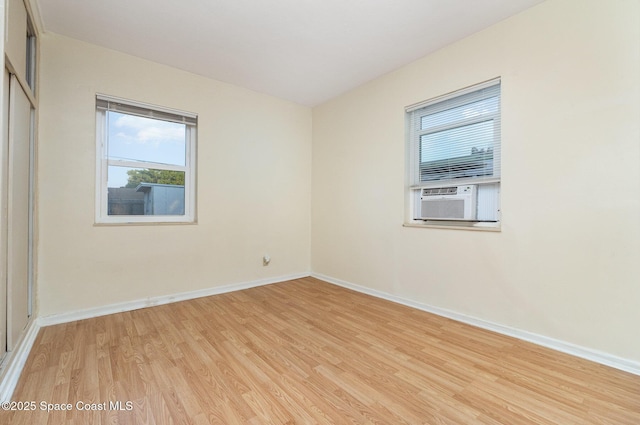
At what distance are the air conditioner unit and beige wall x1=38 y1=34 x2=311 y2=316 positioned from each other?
6.65ft

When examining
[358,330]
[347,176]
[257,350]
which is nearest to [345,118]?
[347,176]

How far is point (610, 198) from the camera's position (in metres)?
1.97

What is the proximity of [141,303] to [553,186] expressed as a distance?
4064mm

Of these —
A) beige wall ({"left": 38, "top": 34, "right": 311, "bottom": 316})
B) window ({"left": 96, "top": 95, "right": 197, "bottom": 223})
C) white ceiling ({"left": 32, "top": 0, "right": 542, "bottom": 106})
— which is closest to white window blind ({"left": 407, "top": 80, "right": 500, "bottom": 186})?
white ceiling ({"left": 32, "top": 0, "right": 542, "bottom": 106})

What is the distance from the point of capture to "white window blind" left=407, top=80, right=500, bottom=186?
264 cm

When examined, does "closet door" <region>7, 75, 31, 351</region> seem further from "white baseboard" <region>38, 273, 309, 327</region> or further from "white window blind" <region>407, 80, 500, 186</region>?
"white window blind" <region>407, 80, 500, 186</region>

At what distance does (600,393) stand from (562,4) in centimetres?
273

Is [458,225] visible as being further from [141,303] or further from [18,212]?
[18,212]

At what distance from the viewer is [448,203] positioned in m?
2.92

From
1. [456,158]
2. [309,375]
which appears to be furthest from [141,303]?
[456,158]

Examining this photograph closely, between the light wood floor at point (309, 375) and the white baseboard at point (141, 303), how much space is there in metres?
0.11

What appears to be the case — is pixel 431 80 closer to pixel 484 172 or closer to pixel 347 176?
pixel 484 172

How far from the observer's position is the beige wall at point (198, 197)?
264 centimetres

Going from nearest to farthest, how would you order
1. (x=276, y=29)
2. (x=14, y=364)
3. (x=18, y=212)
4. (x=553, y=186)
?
(x=14, y=364), (x=18, y=212), (x=553, y=186), (x=276, y=29)
